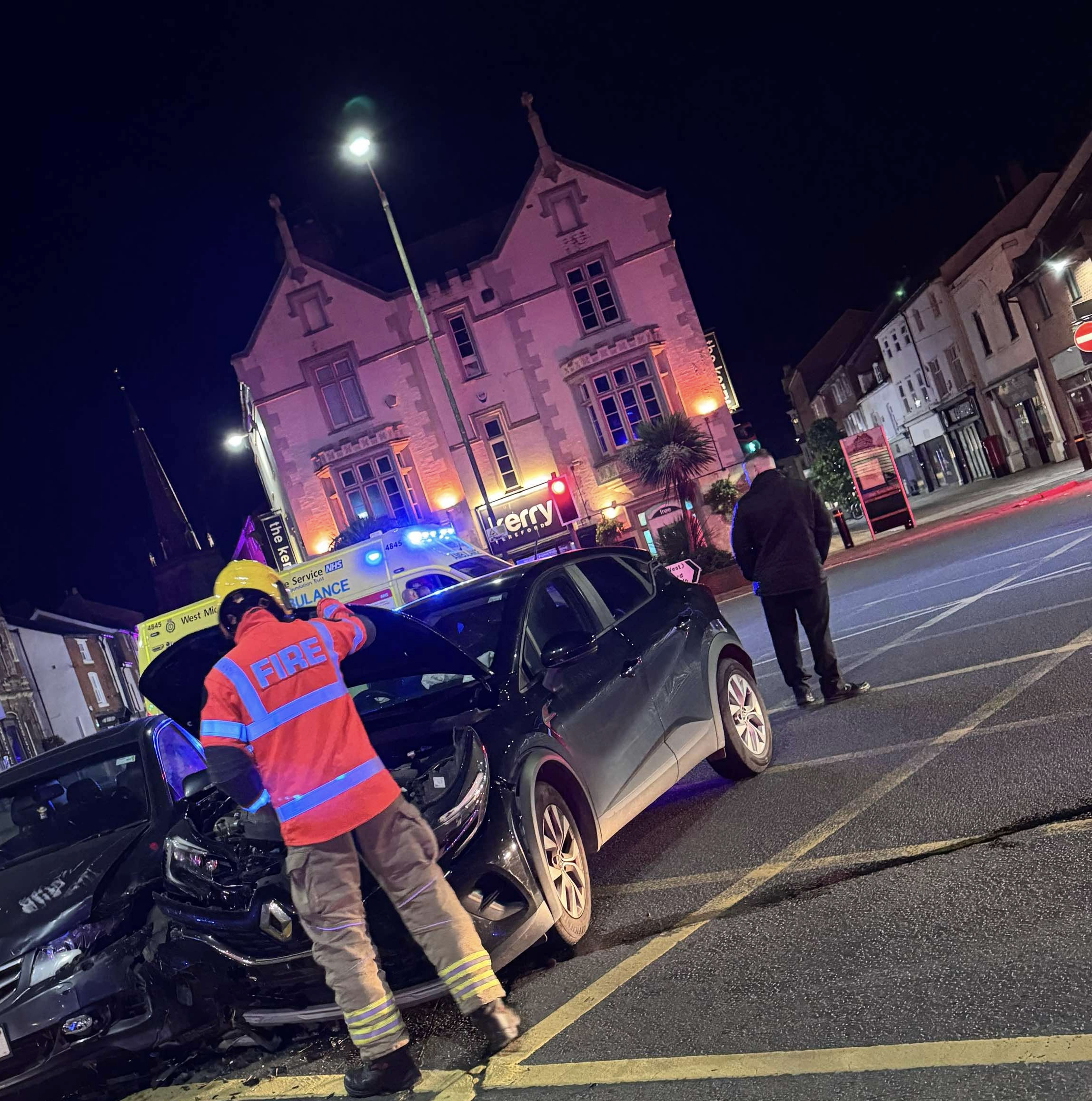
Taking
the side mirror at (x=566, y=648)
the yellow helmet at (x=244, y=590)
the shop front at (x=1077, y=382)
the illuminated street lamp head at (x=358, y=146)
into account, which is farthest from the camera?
the shop front at (x=1077, y=382)

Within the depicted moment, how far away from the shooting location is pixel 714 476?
108ft

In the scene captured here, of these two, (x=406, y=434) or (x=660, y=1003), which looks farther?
(x=406, y=434)

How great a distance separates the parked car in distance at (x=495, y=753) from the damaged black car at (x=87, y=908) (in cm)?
29

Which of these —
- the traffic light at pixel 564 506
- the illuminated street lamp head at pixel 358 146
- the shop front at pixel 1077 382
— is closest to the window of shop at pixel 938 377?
the shop front at pixel 1077 382

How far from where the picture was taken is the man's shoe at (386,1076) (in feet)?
12.1

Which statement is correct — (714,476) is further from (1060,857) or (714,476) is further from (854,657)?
(1060,857)

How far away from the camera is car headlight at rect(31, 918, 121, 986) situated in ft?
15.0

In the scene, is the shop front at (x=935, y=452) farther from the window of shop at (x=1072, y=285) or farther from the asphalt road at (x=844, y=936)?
the asphalt road at (x=844, y=936)

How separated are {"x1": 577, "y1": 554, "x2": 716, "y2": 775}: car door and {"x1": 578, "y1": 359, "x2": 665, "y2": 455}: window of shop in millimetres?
27374

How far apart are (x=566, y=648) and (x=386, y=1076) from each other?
6.31 feet

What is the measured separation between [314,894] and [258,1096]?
909 mm

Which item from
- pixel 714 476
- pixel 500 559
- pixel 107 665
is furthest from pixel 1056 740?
pixel 107 665

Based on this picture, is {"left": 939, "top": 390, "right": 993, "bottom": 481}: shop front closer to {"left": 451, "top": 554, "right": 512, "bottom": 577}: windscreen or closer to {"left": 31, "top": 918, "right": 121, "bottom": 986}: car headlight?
{"left": 451, "top": 554, "right": 512, "bottom": 577}: windscreen

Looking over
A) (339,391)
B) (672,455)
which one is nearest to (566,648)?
(672,455)
